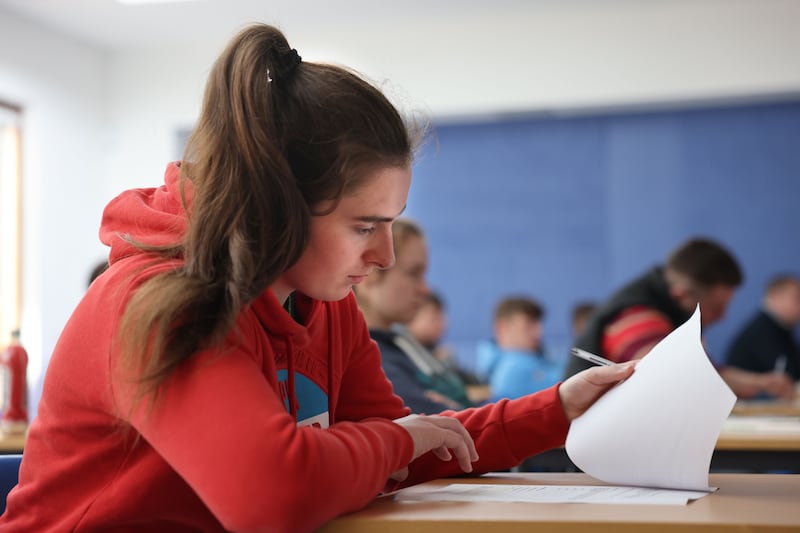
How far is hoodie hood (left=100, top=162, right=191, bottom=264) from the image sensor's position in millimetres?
1164

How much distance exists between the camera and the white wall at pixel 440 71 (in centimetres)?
620

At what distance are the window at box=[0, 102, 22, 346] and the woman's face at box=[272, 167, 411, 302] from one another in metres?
5.34

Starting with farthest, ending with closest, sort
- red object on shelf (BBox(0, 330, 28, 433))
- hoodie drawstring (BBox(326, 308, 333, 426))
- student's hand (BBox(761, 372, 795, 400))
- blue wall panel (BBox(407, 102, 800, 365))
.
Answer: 1. blue wall panel (BBox(407, 102, 800, 365))
2. student's hand (BBox(761, 372, 795, 400))
3. red object on shelf (BBox(0, 330, 28, 433))
4. hoodie drawstring (BBox(326, 308, 333, 426))

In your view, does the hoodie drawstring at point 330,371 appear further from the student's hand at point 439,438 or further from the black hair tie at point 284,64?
the black hair tie at point 284,64

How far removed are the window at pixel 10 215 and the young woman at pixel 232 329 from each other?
5252mm

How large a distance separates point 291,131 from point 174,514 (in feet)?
1.47

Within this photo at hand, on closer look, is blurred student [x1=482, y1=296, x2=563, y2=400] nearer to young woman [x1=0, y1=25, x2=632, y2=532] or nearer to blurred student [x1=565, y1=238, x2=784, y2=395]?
blurred student [x1=565, y1=238, x2=784, y2=395]

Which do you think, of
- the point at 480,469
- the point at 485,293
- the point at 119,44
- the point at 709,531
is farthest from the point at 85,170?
the point at 709,531

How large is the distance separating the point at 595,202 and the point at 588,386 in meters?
5.52

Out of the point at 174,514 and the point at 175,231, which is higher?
the point at 175,231

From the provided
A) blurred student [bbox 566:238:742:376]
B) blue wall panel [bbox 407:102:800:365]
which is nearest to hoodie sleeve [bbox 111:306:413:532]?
blurred student [bbox 566:238:742:376]

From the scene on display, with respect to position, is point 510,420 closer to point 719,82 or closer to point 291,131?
point 291,131

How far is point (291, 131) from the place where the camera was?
1.17m

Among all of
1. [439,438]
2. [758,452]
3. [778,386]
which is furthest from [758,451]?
[778,386]
